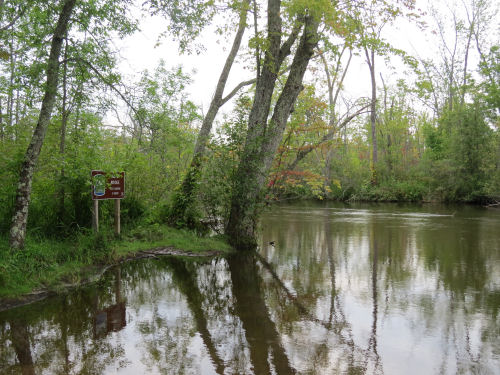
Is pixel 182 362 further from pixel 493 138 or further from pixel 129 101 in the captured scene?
pixel 493 138

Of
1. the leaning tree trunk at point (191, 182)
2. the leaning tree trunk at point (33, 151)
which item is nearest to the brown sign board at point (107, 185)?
the leaning tree trunk at point (33, 151)

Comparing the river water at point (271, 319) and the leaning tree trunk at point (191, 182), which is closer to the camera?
the river water at point (271, 319)

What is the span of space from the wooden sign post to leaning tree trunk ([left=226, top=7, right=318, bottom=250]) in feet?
8.87

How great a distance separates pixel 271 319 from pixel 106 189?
4.86 metres

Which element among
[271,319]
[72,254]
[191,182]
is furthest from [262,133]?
[271,319]

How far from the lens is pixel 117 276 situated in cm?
744

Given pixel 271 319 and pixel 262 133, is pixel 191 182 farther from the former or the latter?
pixel 271 319

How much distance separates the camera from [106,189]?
27.9ft

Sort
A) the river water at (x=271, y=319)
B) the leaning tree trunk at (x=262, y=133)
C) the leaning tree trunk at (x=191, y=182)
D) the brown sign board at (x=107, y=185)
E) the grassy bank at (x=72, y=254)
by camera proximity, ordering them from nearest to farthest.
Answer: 1. the river water at (x=271, y=319)
2. the grassy bank at (x=72, y=254)
3. the brown sign board at (x=107, y=185)
4. the leaning tree trunk at (x=262, y=133)
5. the leaning tree trunk at (x=191, y=182)

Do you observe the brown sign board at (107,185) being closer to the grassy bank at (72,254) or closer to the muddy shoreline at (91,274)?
the grassy bank at (72,254)

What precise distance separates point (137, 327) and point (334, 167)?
104 ft

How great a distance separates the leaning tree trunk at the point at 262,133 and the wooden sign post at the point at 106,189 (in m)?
2.70

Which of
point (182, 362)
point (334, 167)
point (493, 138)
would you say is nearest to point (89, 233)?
point (182, 362)

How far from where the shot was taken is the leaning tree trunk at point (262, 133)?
9.70m
